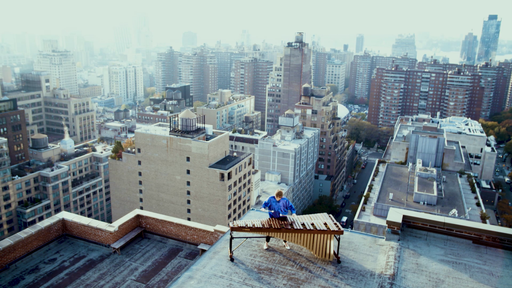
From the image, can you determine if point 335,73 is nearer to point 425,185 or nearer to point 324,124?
point 324,124

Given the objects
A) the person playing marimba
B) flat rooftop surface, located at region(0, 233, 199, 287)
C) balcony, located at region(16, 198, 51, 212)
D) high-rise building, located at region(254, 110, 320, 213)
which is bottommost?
balcony, located at region(16, 198, 51, 212)

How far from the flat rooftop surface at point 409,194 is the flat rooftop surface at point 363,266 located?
66.9 ft

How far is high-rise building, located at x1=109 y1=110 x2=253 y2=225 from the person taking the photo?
39.0 meters

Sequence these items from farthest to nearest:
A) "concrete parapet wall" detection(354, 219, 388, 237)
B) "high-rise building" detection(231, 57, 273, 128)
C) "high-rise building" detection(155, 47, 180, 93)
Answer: "high-rise building" detection(155, 47, 180, 93) < "high-rise building" detection(231, 57, 273, 128) < "concrete parapet wall" detection(354, 219, 388, 237)

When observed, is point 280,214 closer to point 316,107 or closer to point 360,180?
point 316,107

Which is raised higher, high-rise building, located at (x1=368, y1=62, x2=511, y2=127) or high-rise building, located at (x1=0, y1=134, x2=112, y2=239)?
high-rise building, located at (x1=368, y1=62, x2=511, y2=127)

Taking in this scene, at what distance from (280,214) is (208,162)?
26.0m

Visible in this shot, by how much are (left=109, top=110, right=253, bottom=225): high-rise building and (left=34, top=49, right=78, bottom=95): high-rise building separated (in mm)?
131662

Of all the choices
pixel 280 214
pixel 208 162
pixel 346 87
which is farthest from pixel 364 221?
pixel 346 87

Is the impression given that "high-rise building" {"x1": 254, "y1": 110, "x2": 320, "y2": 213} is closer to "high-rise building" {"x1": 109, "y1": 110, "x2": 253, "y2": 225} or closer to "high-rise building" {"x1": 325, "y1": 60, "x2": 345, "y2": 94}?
"high-rise building" {"x1": 109, "y1": 110, "x2": 253, "y2": 225}

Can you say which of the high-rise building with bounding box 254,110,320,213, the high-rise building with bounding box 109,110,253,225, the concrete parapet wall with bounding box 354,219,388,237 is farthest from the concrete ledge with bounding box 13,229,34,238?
the high-rise building with bounding box 254,110,320,213

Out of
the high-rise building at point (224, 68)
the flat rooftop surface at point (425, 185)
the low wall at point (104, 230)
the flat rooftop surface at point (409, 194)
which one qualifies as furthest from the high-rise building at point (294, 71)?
the high-rise building at point (224, 68)

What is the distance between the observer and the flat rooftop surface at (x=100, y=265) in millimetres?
14938

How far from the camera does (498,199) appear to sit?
61375mm
